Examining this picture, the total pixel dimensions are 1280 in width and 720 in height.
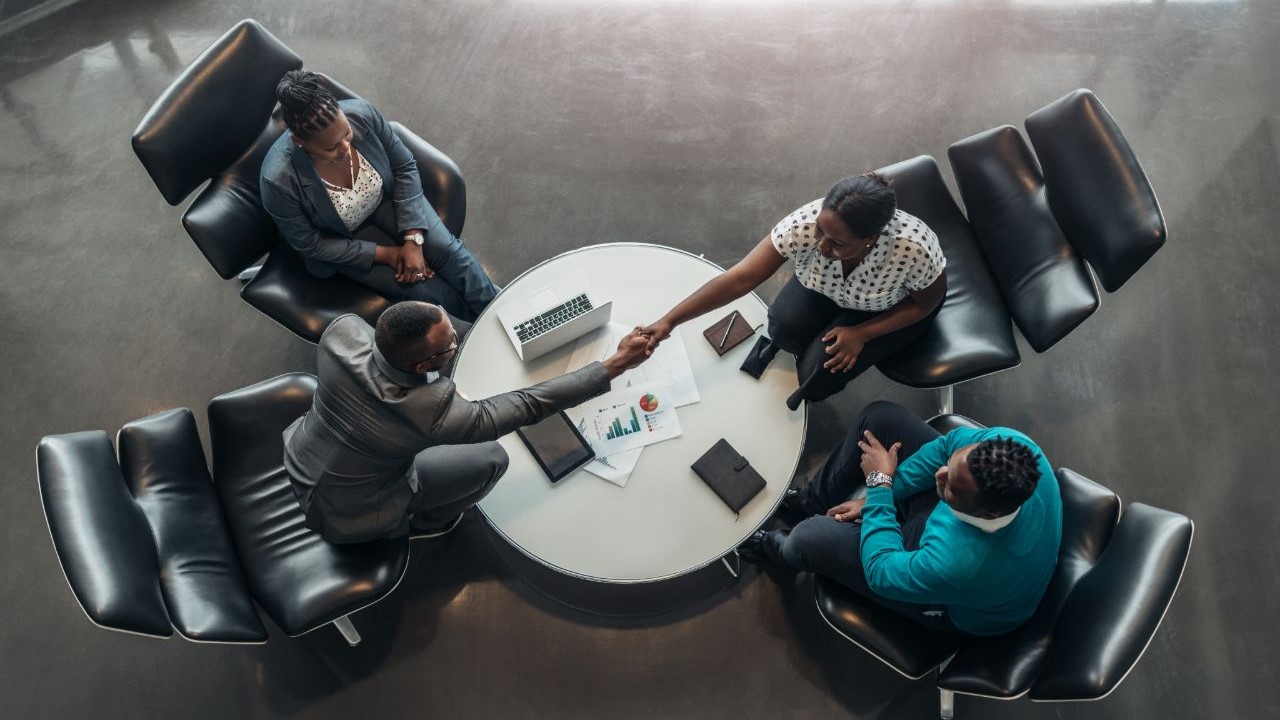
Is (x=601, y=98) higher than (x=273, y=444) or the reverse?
higher

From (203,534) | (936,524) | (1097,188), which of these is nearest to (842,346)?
(936,524)

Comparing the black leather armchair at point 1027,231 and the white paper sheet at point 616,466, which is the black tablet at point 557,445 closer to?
the white paper sheet at point 616,466

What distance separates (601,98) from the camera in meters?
4.01

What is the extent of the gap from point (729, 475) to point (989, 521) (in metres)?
0.83

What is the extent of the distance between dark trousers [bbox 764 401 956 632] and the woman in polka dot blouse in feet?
0.78

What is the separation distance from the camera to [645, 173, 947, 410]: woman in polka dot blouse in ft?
7.31

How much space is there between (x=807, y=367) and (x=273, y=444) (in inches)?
71.8

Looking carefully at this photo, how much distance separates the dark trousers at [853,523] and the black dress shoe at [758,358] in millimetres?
360

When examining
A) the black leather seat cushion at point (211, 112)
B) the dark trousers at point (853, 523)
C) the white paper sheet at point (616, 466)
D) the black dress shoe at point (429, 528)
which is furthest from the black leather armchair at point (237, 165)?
the dark trousers at point (853, 523)

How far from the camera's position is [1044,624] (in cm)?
227

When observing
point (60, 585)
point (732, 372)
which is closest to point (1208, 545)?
point (732, 372)

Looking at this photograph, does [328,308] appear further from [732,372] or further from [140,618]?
[732,372]

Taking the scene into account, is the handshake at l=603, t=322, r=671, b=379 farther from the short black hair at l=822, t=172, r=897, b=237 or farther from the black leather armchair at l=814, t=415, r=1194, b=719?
the black leather armchair at l=814, t=415, r=1194, b=719

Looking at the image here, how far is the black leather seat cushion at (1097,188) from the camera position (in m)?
2.50
